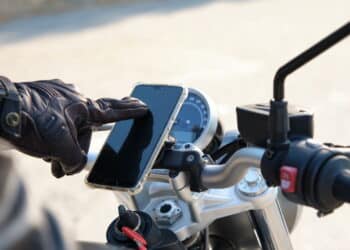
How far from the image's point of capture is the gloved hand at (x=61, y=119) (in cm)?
121

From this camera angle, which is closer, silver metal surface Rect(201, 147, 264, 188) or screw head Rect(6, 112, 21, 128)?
screw head Rect(6, 112, 21, 128)

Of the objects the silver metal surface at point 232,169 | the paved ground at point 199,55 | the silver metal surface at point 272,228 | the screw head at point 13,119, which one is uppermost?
the screw head at point 13,119

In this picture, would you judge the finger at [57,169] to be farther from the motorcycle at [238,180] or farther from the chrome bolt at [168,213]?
the chrome bolt at [168,213]

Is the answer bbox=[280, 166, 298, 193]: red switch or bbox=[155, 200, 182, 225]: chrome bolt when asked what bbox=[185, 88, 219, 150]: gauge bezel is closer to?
bbox=[155, 200, 182, 225]: chrome bolt

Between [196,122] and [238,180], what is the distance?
351mm

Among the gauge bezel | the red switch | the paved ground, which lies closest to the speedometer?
the gauge bezel

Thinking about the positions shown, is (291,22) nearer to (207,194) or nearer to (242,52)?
(242,52)

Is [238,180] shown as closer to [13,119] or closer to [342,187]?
[342,187]

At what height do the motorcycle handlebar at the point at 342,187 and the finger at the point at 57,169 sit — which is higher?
the motorcycle handlebar at the point at 342,187

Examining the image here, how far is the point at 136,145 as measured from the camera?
1432 millimetres

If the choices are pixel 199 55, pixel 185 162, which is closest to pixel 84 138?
pixel 185 162

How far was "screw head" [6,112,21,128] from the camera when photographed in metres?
1.13

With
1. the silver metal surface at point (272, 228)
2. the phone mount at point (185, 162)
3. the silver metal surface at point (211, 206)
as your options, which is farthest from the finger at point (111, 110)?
the silver metal surface at point (272, 228)

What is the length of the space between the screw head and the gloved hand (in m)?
0.02
